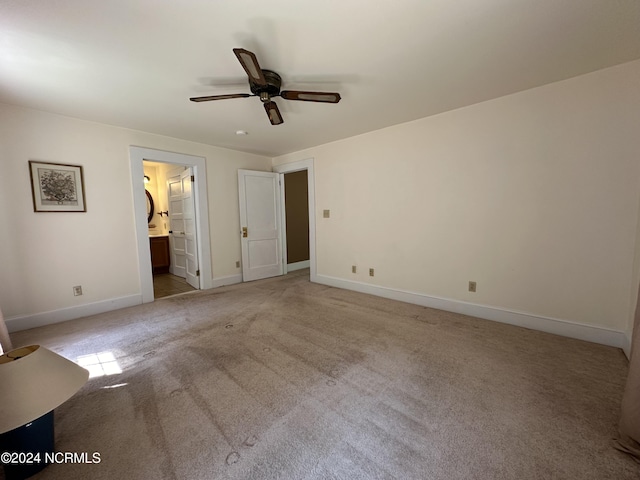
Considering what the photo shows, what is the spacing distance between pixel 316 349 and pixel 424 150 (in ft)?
8.89

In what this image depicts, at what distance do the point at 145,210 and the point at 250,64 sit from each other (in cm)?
287

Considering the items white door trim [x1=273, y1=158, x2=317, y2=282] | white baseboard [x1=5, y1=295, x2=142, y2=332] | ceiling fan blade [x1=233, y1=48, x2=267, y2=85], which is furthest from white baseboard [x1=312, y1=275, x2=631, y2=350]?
white baseboard [x1=5, y1=295, x2=142, y2=332]

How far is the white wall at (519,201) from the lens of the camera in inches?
85.7

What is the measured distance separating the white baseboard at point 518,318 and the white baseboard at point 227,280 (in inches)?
93.7

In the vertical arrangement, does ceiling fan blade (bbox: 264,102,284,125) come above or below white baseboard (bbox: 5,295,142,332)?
above

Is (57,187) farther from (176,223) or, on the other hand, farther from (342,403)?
(342,403)

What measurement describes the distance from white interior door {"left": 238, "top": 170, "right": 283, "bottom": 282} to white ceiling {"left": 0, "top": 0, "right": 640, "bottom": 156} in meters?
1.95

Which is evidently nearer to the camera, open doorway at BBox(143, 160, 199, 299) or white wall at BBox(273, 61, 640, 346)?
white wall at BBox(273, 61, 640, 346)

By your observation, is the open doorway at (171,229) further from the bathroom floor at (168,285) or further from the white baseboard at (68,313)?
the white baseboard at (68,313)

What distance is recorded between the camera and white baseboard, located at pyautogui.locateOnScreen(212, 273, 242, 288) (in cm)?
439

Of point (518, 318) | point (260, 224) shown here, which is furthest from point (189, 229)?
point (518, 318)

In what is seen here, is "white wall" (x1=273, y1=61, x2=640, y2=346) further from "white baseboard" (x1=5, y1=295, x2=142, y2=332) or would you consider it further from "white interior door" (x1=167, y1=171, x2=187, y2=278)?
"white baseboard" (x1=5, y1=295, x2=142, y2=332)

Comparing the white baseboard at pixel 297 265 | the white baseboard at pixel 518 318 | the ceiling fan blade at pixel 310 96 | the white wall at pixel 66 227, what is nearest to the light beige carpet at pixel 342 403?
the white baseboard at pixel 518 318

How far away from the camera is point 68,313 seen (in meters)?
3.06
